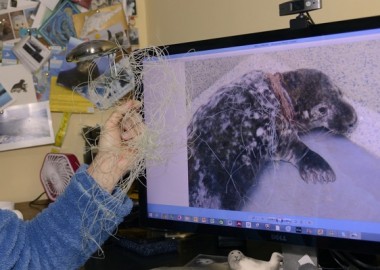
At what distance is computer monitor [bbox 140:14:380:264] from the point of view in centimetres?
59

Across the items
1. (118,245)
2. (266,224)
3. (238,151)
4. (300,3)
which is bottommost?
(118,245)

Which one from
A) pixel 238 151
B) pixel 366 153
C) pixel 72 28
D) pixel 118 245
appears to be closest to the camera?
pixel 366 153

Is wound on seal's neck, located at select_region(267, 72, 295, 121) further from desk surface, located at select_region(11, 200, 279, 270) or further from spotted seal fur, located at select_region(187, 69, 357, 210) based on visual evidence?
desk surface, located at select_region(11, 200, 279, 270)

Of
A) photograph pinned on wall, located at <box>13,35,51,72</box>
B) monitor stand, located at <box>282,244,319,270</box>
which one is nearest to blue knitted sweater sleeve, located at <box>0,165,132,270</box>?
monitor stand, located at <box>282,244,319,270</box>

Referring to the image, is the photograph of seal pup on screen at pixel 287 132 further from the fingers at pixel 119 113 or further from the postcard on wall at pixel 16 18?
the postcard on wall at pixel 16 18

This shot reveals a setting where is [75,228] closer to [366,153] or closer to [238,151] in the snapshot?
[238,151]

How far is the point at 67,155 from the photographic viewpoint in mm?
1121

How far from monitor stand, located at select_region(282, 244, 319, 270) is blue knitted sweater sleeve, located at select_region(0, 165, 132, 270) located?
28 centimetres

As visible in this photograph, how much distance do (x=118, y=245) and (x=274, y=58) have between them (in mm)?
522

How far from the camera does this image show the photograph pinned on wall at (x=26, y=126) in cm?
119

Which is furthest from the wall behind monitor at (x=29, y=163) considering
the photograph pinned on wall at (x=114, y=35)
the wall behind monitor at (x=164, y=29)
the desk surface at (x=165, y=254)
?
the desk surface at (x=165, y=254)

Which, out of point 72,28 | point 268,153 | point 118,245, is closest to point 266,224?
point 268,153

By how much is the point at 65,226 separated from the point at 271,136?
33 cm

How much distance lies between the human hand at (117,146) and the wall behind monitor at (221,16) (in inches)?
15.9
